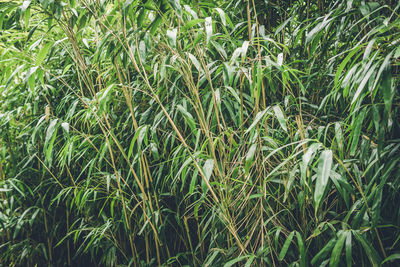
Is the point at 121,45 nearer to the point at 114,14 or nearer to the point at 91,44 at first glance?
the point at 114,14

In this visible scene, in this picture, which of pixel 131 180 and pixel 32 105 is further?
pixel 32 105

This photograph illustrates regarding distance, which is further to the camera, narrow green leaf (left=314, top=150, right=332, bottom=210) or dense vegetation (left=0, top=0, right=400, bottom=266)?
dense vegetation (left=0, top=0, right=400, bottom=266)

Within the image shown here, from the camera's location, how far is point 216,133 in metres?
1.58

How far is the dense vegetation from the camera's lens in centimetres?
109

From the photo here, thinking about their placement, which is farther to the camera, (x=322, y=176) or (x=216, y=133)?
(x=216, y=133)

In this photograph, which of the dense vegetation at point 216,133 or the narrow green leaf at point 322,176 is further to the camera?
the dense vegetation at point 216,133

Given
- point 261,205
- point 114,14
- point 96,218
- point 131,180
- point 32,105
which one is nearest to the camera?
point 261,205

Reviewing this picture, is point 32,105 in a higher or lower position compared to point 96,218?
higher

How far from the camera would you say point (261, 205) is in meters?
1.23

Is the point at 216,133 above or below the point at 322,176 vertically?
below

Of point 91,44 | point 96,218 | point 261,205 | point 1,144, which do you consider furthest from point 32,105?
point 261,205

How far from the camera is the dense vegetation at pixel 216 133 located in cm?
109

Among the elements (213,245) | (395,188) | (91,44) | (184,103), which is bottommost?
(213,245)

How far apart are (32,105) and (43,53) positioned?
103 centimetres
